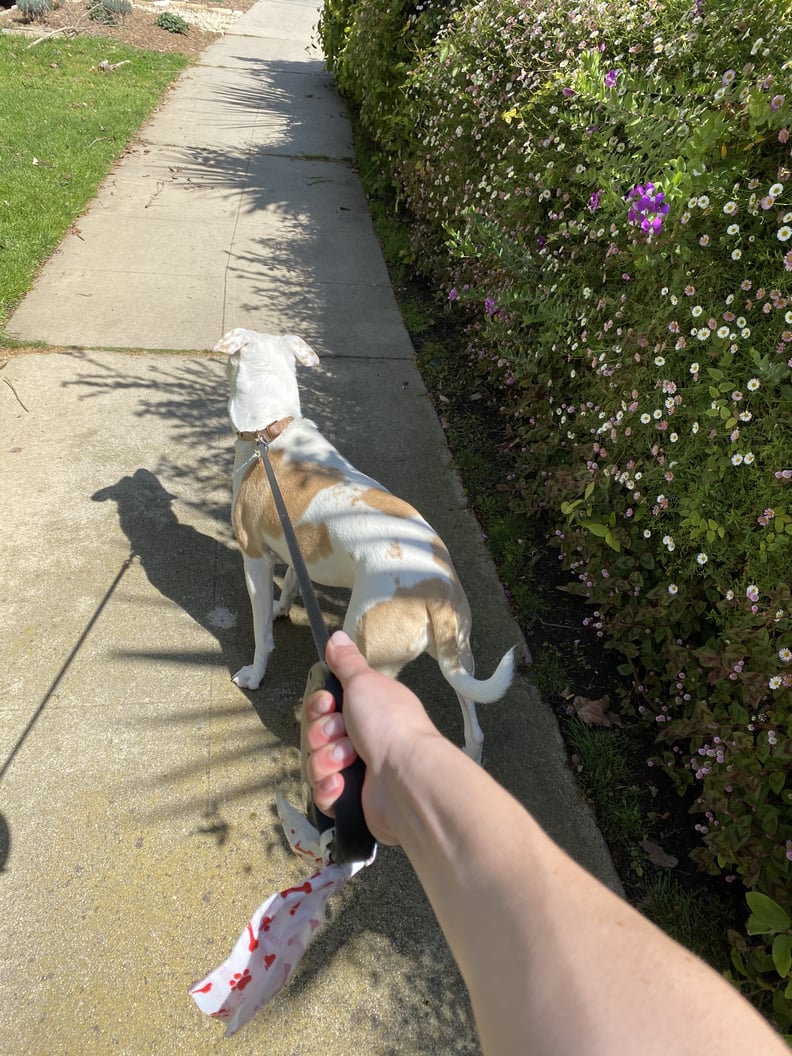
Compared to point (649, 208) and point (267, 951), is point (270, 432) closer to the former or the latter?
point (649, 208)

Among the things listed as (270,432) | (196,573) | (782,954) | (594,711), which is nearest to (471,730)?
(594,711)

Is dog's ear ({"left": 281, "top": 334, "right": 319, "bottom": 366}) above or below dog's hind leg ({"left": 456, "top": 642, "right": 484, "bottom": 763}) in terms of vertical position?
above

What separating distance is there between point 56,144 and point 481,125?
227 inches

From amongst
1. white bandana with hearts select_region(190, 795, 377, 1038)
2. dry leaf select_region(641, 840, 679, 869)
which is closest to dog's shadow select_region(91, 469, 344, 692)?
white bandana with hearts select_region(190, 795, 377, 1038)

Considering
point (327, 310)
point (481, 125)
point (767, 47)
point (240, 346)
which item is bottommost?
point (327, 310)

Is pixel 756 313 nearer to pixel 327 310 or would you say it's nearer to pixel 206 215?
pixel 327 310

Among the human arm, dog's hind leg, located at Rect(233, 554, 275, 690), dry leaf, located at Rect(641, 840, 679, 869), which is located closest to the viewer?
the human arm

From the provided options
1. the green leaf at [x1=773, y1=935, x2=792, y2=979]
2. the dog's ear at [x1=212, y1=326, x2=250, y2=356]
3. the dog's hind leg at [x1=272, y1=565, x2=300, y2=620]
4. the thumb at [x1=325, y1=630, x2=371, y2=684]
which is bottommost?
the dog's hind leg at [x1=272, y1=565, x2=300, y2=620]

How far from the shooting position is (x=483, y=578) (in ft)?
11.5

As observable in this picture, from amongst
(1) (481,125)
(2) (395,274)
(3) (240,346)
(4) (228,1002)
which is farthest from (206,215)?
(4) (228,1002)

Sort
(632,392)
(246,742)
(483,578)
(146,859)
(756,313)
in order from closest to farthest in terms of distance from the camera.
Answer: (146,859)
(756,313)
(246,742)
(632,392)
(483,578)

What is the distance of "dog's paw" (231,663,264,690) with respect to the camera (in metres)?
2.82

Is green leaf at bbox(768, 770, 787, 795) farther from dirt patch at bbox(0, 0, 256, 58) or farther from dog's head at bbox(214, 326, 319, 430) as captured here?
dirt patch at bbox(0, 0, 256, 58)

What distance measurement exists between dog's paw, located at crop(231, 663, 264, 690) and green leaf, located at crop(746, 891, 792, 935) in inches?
79.5
